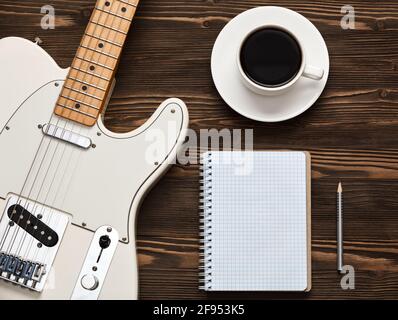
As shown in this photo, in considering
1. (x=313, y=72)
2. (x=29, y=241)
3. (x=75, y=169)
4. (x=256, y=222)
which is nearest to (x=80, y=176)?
(x=75, y=169)

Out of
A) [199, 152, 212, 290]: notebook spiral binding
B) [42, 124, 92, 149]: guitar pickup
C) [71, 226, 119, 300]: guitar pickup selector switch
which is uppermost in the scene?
[42, 124, 92, 149]: guitar pickup

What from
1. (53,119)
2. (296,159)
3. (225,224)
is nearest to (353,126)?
(296,159)

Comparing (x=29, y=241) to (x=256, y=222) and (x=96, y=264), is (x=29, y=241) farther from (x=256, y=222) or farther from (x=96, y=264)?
(x=256, y=222)

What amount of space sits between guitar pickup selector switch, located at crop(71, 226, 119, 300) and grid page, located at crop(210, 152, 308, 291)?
0.17 m

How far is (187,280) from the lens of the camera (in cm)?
112

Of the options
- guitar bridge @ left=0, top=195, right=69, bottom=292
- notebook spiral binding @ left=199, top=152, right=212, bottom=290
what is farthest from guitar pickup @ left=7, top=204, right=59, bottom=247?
notebook spiral binding @ left=199, top=152, right=212, bottom=290

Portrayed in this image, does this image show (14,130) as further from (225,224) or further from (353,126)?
(353,126)

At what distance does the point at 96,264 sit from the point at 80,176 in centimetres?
15

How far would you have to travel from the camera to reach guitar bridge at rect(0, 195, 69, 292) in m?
1.05

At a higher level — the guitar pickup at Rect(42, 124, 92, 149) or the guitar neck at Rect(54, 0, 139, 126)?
the guitar neck at Rect(54, 0, 139, 126)

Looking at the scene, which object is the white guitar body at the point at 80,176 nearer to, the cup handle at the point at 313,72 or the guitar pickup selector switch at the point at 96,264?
the guitar pickup selector switch at the point at 96,264

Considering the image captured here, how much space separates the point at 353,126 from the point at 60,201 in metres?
0.51

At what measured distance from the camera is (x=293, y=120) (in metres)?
1.13

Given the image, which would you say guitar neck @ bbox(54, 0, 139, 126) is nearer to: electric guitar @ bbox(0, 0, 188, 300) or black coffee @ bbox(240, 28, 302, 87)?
electric guitar @ bbox(0, 0, 188, 300)
